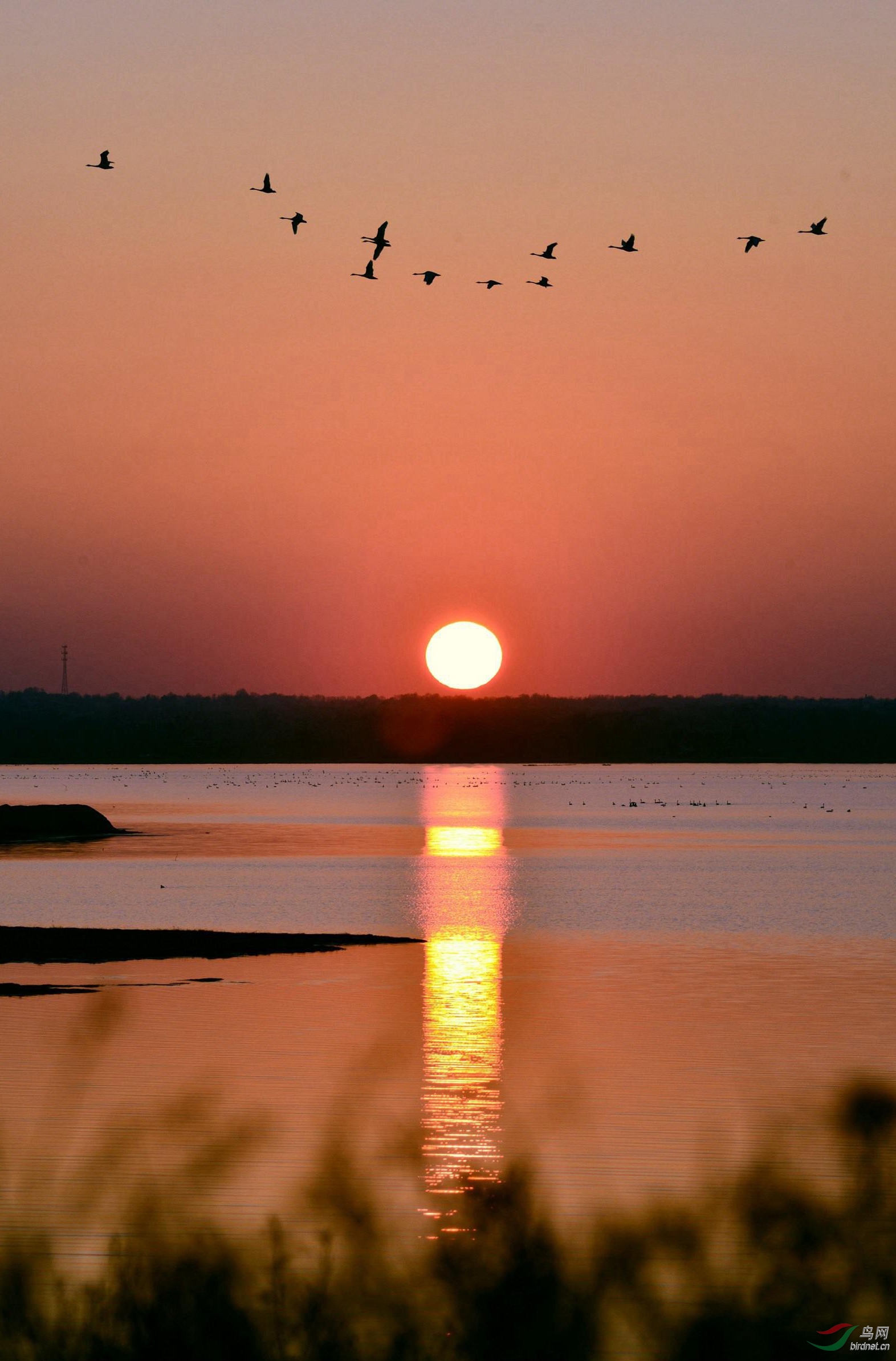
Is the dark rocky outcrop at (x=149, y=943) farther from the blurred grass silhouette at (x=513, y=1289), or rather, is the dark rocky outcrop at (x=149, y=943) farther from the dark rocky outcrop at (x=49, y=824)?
the dark rocky outcrop at (x=49, y=824)

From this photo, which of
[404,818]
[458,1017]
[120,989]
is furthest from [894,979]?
[404,818]

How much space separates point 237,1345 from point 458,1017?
76.3ft

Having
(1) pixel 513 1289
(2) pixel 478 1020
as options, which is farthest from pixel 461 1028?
(1) pixel 513 1289

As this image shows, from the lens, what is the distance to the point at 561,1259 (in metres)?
9.31

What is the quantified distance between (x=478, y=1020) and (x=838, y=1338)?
22354 millimetres

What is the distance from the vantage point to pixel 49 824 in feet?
335

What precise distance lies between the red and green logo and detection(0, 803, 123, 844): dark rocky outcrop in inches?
3657

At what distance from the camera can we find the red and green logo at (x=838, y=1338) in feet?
31.1

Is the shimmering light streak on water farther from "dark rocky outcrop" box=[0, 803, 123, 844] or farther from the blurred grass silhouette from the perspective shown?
"dark rocky outcrop" box=[0, 803, 123, 844]

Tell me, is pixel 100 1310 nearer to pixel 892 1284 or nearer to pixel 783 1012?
pixel 892 1284

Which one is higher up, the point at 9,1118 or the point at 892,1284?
the point at 892,1284

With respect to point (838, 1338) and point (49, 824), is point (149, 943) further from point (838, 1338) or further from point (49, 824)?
point (49, 824)

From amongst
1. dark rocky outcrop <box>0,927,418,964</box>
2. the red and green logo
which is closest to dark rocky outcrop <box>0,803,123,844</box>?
dark rocky outcrop <box>0,927,418,964</box>

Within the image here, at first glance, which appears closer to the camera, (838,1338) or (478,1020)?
(838,1338)
